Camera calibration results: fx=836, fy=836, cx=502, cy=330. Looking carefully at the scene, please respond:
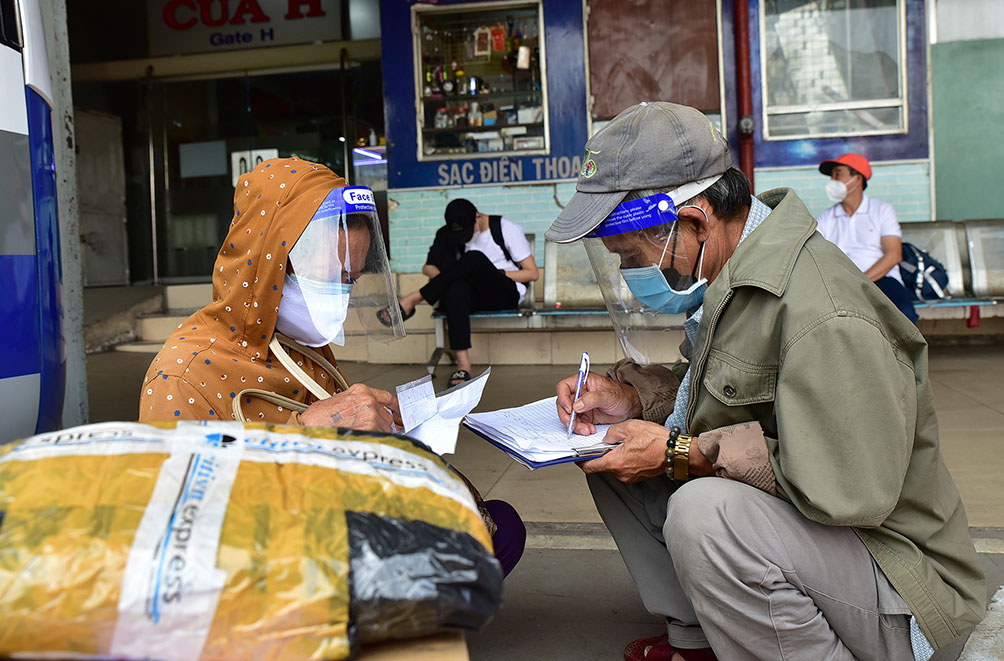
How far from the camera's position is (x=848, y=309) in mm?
1529

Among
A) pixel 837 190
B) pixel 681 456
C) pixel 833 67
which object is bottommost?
pixel 681 456

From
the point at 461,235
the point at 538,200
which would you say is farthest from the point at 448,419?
the point at 538,200

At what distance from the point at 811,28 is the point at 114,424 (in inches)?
315

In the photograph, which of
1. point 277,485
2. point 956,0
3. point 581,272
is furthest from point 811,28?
point 277,485

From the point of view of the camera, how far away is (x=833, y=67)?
302 inches

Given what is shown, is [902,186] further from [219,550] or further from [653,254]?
[219,550]

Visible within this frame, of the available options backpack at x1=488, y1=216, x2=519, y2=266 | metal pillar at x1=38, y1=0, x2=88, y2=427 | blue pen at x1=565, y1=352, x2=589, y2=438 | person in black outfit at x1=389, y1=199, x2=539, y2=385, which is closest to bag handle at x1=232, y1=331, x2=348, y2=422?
blue pen at x1=565, y1=352, x2=589, y2=438

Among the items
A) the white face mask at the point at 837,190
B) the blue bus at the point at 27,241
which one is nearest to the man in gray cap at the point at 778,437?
the blue bus at the point at 27,241

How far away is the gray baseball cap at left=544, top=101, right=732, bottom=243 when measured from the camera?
72.3 inches

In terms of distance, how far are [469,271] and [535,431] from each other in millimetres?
4583

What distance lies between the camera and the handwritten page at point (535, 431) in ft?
5.85

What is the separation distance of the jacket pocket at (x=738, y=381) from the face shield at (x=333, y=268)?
0.85m

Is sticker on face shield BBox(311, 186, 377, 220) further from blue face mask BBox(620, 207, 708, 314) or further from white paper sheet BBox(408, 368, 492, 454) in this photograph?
blue face mask BBox(620, 207, 708, 314)

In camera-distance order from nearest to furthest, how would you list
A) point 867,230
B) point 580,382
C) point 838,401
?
point 838,401 → point 580,382 → point 867,230
